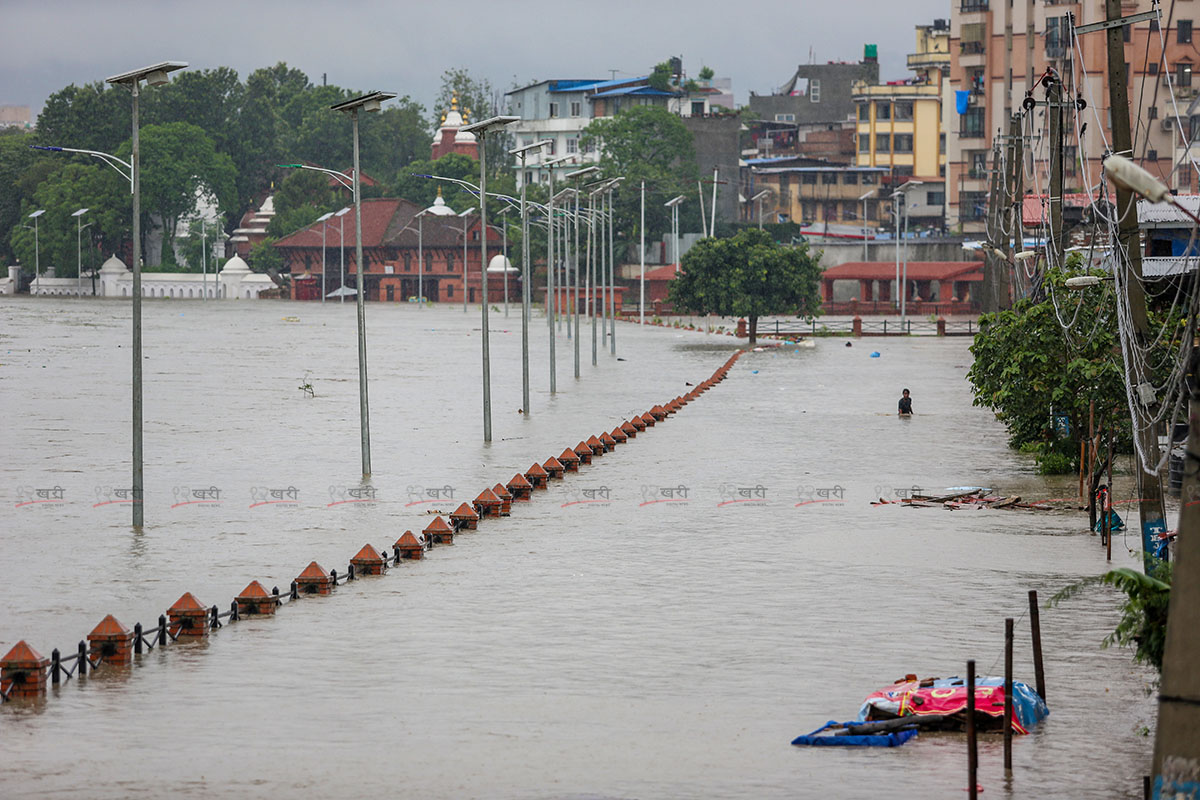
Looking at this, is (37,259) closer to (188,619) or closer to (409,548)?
(409,548)

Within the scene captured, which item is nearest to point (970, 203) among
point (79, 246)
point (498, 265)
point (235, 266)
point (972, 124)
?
point (972, 124)

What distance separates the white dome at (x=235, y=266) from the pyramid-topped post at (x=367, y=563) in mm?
139687

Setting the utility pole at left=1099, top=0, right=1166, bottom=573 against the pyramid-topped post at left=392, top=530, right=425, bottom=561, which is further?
the pyramid-topped post at left=392, top=530, right=425, bottom=561

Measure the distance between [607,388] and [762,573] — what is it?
33.8m

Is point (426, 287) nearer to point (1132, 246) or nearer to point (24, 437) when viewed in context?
point (24, 437)

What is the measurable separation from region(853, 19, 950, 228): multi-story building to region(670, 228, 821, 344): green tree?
5136 cm

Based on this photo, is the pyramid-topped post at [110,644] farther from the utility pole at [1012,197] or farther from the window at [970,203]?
the window at [970,203]

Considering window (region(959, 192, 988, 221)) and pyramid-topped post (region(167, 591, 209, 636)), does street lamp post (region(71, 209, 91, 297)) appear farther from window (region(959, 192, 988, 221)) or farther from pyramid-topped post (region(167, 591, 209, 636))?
pyramid-topped post (region(167, 591, 209, 636))

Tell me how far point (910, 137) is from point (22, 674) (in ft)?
424

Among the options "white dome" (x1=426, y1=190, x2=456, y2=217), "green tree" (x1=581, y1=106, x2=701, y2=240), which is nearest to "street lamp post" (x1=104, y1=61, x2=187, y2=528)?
"green tree" (x1=581, y1=106, x2=701, y2=240)

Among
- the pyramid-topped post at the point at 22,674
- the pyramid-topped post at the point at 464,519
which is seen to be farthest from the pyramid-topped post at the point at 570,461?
the pyramid-topped post at the point at 22,674

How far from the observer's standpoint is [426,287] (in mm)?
150750

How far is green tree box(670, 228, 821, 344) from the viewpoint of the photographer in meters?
86.3

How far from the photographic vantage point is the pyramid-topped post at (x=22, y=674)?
50.3 ft
